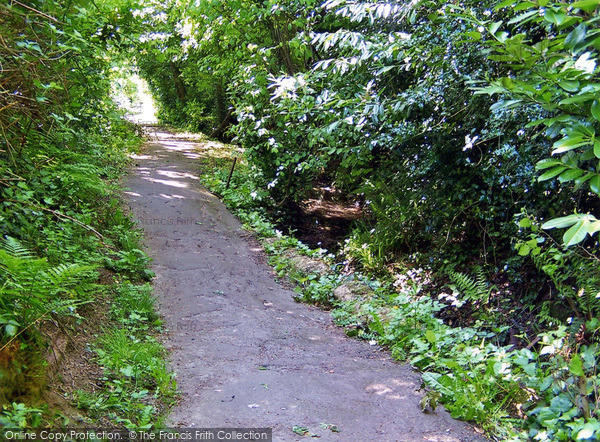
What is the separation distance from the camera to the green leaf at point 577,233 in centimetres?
198

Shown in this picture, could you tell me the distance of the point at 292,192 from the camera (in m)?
10.8

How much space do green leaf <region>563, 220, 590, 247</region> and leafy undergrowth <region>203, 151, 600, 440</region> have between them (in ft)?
4.65

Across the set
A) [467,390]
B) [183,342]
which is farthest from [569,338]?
[183,342]

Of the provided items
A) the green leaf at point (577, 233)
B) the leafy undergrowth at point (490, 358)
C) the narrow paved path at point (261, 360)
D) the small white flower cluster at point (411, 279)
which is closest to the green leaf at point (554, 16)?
the green leaf at point (577, 233)

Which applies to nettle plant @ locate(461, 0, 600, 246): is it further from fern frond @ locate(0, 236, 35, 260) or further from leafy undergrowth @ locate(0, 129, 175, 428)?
fern frond @ locate(0, 236, 35, 260)

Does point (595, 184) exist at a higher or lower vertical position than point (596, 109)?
lower

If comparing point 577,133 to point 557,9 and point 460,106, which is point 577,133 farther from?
point 460,106

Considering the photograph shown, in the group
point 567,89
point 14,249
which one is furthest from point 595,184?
point 14,249

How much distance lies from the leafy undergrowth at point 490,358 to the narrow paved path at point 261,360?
0.21m

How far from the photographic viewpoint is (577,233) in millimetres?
2004

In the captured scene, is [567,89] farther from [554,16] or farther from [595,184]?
[595,184]

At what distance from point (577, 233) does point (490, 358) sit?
223 cm

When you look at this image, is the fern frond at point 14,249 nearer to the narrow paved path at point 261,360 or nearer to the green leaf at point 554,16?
the narrow paved path at point 261,360

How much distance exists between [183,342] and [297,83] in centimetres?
477
